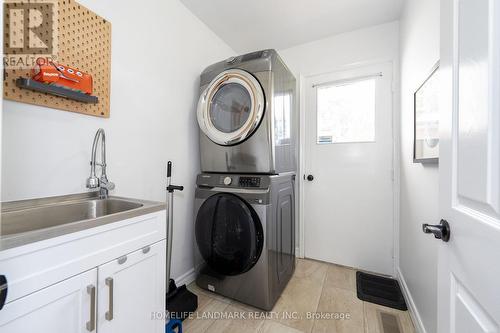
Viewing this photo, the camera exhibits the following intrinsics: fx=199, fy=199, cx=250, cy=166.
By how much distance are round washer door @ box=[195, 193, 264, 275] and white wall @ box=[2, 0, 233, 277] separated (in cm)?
30

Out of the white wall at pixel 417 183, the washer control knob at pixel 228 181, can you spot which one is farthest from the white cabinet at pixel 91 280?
the white wall at pixel 417 183

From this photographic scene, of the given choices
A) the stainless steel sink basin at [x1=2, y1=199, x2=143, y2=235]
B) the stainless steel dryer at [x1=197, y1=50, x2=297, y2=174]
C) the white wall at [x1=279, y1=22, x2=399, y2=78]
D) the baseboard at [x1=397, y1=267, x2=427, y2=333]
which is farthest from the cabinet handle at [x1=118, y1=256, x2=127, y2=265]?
the white wall at [x1=279, y1=22, x2=399, y2=78]

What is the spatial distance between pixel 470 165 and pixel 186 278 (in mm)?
2096

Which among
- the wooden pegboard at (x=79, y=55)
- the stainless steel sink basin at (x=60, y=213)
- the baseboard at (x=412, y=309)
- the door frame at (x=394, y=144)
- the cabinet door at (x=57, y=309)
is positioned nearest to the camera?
the cabinet door at (x=57, y=309)

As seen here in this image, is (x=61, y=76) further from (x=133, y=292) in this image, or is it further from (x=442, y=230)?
(x=442, y=230)

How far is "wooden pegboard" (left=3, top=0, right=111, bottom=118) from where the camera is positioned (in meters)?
0.97

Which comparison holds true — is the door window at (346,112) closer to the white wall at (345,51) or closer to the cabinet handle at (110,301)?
the white wall at (345,51)

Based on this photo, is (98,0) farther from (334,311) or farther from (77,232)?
(334,311)

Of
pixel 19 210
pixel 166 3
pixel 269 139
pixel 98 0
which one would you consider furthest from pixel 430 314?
pixel 166 3

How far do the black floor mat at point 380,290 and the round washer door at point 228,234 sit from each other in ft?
3.72

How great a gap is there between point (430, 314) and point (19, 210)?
2294 mm

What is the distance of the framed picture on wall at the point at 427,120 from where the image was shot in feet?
3.77

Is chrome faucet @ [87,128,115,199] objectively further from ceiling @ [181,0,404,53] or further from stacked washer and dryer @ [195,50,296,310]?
ceiling @ [181,0,404,53]

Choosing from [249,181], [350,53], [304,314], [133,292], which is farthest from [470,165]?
[350,53]
